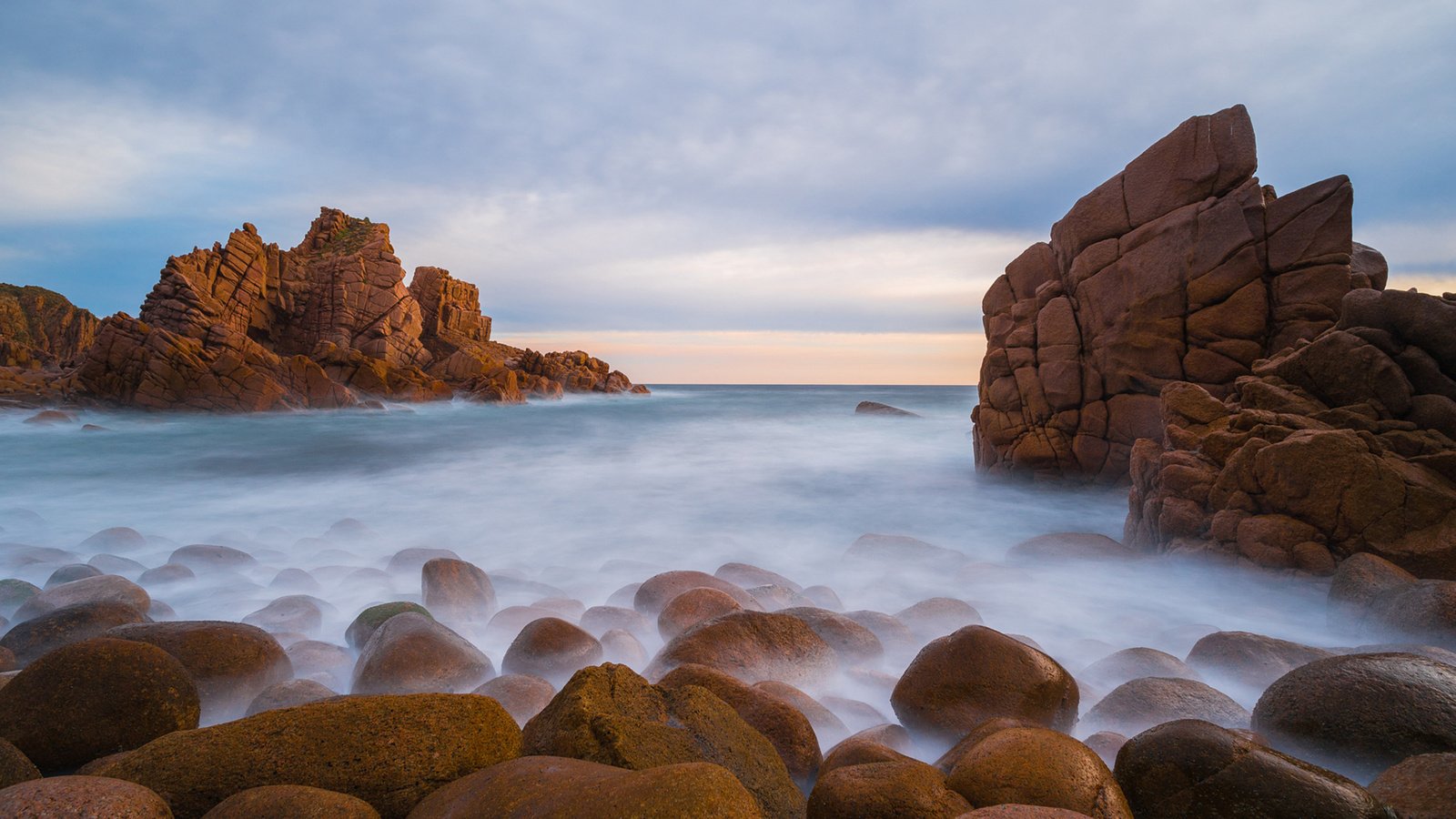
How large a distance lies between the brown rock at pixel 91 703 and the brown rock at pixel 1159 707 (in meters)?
4.55

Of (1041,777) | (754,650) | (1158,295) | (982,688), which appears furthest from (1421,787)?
(1158,295)

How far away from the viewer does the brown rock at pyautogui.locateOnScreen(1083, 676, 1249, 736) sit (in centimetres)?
351

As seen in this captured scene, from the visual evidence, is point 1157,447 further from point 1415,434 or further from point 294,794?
point 294,794

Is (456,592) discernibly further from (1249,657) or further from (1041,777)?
(1249,657)

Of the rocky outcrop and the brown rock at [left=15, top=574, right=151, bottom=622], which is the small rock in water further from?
the brown rock at [left=15, top=574, right=151, bottom=622]

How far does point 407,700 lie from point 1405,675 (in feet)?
13.9

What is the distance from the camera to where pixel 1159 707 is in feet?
11.7

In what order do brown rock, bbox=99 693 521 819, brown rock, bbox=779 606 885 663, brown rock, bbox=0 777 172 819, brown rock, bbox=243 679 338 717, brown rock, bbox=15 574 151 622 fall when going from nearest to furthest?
brown rock, bbox=0 777 172 819, brown rock, bbox=99 693 521 819, brown rock, bbox=243 679 338 717, brown rock, bbox=779 606 885 663, brown rock, bbox=15 574 151 622

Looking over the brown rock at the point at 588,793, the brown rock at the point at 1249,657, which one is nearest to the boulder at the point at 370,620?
the brown rock at the point at 588,793

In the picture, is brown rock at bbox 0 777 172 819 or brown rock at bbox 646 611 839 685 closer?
brown rock at bbox 0 777 172 819

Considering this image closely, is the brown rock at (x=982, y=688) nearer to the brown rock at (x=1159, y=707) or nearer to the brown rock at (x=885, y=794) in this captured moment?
the brown rock at (x=1159, y=707)

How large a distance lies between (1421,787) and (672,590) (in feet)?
15.0

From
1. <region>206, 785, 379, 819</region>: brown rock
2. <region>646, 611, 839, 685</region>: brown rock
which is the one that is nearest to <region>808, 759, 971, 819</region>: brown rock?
<region>206, 785, 379, 819</region>: brown rock

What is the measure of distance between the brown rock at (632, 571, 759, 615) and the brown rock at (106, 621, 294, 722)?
267 cm
